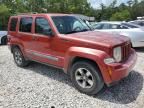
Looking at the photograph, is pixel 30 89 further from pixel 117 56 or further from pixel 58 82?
pixel 117 56

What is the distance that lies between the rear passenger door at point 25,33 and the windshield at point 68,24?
1048 millimetres

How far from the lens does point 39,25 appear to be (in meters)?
6.39

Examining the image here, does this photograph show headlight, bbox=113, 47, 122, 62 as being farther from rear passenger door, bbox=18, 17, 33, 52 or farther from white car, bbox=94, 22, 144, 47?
white car, bbox=94, 22, 144, 47

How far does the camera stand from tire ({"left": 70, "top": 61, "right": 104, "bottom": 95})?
4.91 meters

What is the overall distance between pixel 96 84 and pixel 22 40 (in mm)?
3220

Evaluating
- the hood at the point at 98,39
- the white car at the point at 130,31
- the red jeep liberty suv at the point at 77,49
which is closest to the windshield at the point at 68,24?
the red jeep liberty suv at the point at 77,49

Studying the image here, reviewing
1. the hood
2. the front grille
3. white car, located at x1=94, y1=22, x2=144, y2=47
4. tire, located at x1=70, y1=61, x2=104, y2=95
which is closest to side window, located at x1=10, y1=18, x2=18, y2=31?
the hood

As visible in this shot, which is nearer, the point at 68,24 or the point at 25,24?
the point at 68,24

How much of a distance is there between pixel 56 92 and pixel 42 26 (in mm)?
1987

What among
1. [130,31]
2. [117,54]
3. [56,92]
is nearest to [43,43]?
[56,92]

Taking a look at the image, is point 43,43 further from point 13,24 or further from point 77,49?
point 13,24

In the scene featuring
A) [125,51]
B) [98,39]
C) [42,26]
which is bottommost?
[125,51]

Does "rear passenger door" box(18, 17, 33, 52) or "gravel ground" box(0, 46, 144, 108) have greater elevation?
"rear passenger door" box(18, 17, 33, 52)

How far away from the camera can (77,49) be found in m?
5.12
